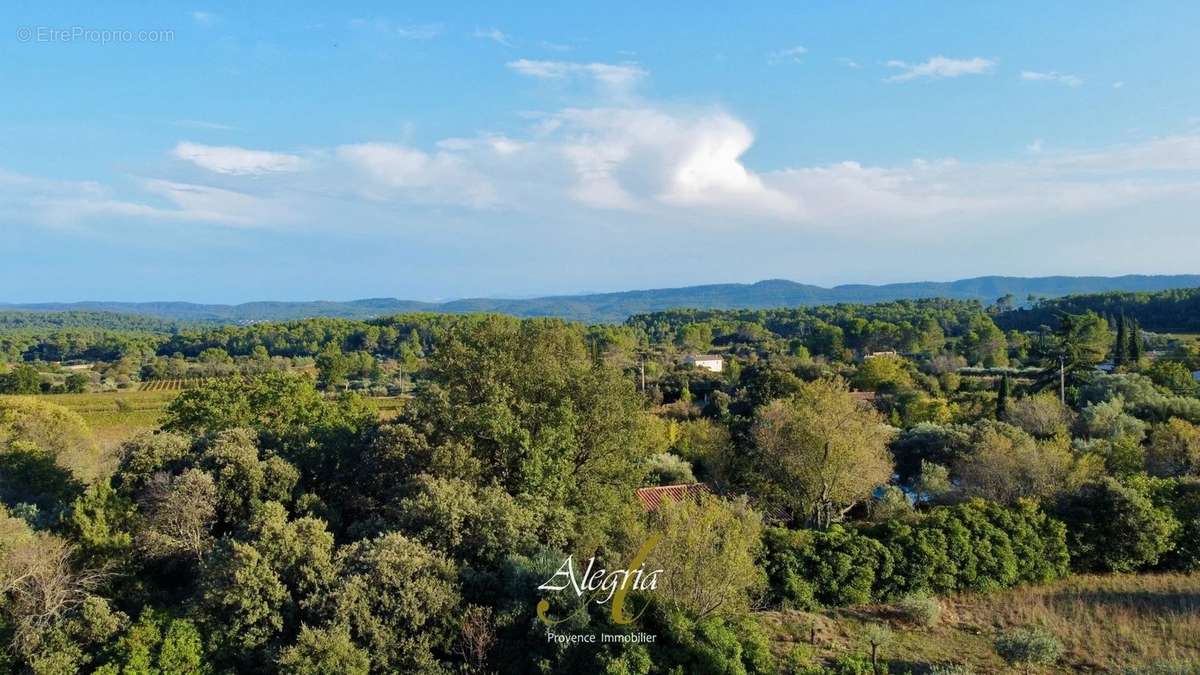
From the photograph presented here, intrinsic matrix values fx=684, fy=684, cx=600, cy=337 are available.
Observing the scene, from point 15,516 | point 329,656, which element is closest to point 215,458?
point 15,516

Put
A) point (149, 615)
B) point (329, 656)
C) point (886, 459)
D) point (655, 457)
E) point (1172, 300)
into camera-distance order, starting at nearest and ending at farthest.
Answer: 1. point (329, 656)
2. point (149, 615)
3. point (886, 459)
4. point (655, 457)
5. point (1172, 300)

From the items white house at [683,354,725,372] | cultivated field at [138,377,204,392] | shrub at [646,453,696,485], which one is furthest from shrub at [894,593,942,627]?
cultivated field at [138,377,204,392]

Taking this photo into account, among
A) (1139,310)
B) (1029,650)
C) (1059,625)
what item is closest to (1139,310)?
(1139,310)

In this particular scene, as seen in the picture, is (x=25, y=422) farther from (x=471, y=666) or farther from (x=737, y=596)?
(x=737, y=596)

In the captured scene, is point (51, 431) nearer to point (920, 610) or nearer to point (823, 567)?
point (823, 567)

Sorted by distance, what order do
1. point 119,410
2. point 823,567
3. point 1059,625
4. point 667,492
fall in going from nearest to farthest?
point 1059,625, point 823,567, point 667,492, point 119,410
